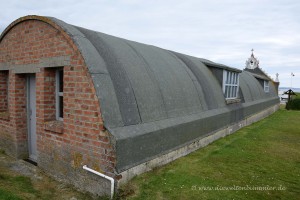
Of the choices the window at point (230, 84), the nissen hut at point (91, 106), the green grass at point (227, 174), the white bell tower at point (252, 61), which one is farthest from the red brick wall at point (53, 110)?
the white bell tower at point (252, 61)

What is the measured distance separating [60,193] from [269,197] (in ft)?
14.5

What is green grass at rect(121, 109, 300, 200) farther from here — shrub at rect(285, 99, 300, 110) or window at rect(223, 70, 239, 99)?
shrub at rect(285, 99, 300, 110)

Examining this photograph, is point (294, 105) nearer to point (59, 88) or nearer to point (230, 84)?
point (230, 84)

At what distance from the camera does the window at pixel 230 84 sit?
1161 centimetres

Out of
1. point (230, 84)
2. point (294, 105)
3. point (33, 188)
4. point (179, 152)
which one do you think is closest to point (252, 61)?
point (294, 105)

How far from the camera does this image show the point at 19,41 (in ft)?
22.5

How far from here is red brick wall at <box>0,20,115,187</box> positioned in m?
4.95

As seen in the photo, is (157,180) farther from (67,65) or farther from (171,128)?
(67,65)

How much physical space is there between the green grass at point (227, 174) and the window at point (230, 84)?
3.08 meters

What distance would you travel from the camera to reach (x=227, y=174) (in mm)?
6172

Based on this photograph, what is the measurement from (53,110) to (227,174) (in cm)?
480

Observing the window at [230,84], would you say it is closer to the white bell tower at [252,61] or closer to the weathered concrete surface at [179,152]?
the weathered concrete surface at [179,152]

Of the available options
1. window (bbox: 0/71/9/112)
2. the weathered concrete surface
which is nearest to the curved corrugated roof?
the weathered concrete surface

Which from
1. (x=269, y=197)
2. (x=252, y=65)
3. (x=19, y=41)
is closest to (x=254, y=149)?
(x=269, y=197)
